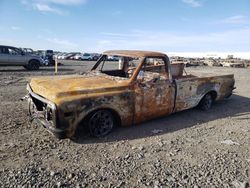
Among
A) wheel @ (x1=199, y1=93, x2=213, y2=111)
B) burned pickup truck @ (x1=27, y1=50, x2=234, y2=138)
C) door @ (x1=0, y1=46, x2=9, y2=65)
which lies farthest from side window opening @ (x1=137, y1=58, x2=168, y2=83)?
door @ (x1=0, y1=46, x2=9, y2=65)

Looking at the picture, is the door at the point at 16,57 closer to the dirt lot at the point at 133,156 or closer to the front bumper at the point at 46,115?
the dirt lot at the point at 133,156

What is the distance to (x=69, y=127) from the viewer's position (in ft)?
15.5

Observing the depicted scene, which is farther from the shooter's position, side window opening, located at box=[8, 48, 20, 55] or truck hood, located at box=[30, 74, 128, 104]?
side window opening, located at box=[8, 48, 20, 55]

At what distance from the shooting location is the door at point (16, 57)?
1814 cm

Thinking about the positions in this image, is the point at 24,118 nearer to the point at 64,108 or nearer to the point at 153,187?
the point at 64,108

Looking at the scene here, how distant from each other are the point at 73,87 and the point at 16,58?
586 inches

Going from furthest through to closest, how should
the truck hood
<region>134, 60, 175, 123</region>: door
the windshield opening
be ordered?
the windshield opening → <region>134, 60, 175, 123</region>: door → the truck hood

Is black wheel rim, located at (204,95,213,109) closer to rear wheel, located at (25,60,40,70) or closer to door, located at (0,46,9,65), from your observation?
door, located at (0,46,9,65)

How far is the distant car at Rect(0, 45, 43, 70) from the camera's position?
17.9 m

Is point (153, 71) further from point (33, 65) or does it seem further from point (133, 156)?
point (33, 65)

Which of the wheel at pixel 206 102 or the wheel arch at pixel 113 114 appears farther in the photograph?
the wheel at pixel 206 102

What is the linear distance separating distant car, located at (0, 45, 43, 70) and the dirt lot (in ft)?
41.6

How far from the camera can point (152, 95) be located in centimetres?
589

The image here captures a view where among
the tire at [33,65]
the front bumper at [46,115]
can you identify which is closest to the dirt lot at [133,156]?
the front bumper at [46,115]
